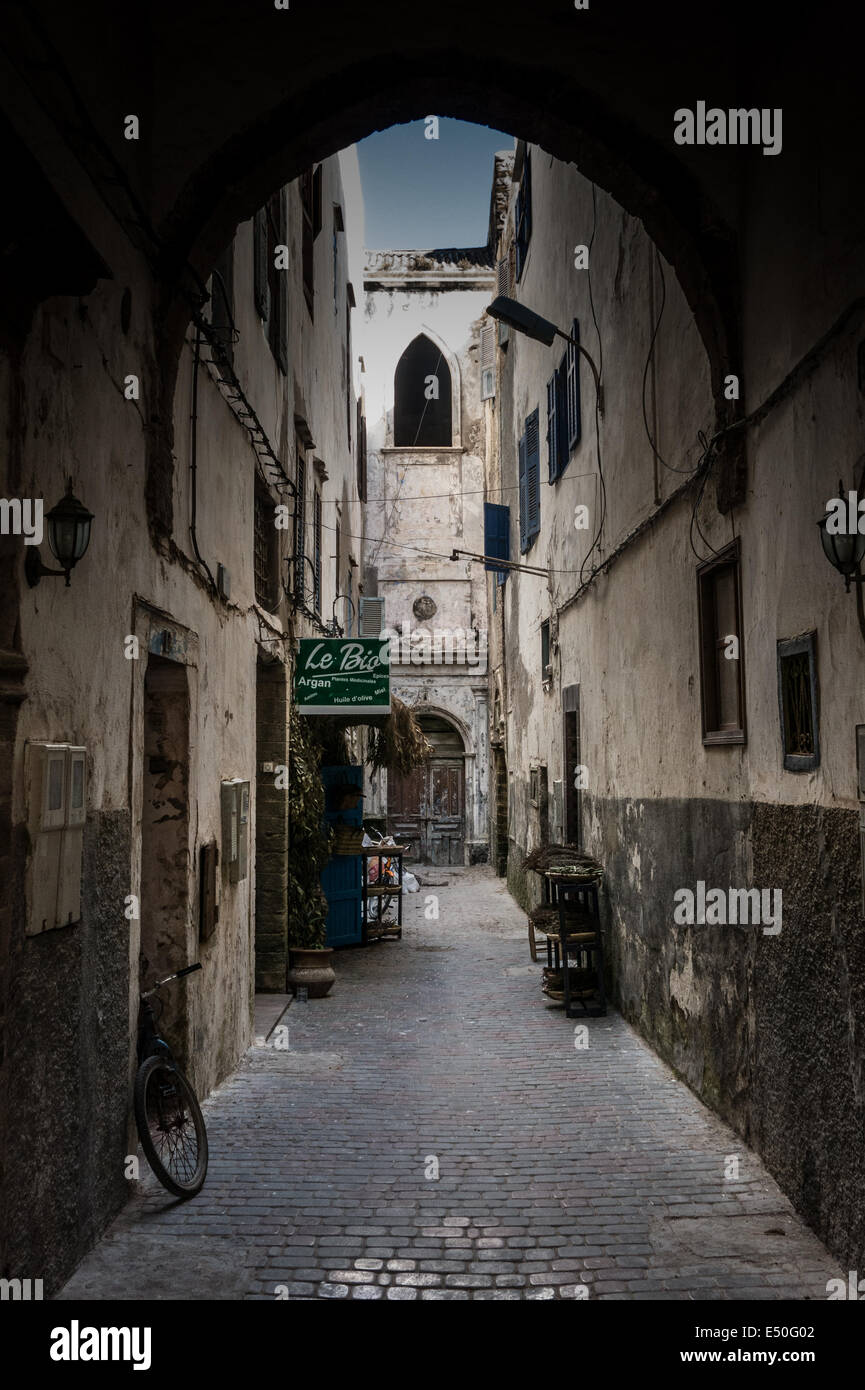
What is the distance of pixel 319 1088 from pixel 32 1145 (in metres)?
3.64

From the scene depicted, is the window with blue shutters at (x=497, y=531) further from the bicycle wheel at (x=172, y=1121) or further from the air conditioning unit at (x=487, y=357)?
the bicycle wheel at (x=172, y=1121)

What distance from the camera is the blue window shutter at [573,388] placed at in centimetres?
1155

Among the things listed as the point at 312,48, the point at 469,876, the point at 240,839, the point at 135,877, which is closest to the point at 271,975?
the point at 240,839

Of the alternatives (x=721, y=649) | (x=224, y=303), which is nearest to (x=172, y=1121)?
(x=721, y=649)

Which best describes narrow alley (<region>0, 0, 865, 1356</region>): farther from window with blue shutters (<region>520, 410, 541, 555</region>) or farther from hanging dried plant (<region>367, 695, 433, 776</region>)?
window with blue shutters (<region>520, 410, 541, 555</region>)

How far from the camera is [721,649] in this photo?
6816 millimetres

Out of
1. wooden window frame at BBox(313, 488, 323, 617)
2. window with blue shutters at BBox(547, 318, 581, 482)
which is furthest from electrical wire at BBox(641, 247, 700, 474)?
wooden window frame at BBox(313, 488, 323, 617)

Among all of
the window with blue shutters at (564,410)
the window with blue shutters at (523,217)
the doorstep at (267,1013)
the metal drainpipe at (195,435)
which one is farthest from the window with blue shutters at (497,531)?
the metal drainpipe at (195,435)

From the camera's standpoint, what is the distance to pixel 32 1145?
3.99 m

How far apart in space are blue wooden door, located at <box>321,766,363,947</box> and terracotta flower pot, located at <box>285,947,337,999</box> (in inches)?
85.0

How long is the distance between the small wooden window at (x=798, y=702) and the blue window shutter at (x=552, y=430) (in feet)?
27.2

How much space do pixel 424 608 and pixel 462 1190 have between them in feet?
75.7

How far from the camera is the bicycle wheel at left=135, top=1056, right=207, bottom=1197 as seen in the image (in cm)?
525

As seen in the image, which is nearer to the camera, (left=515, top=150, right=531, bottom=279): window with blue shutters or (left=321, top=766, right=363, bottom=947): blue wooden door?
(left=321, top=766, right=363, bottom=947): blue wooden door
